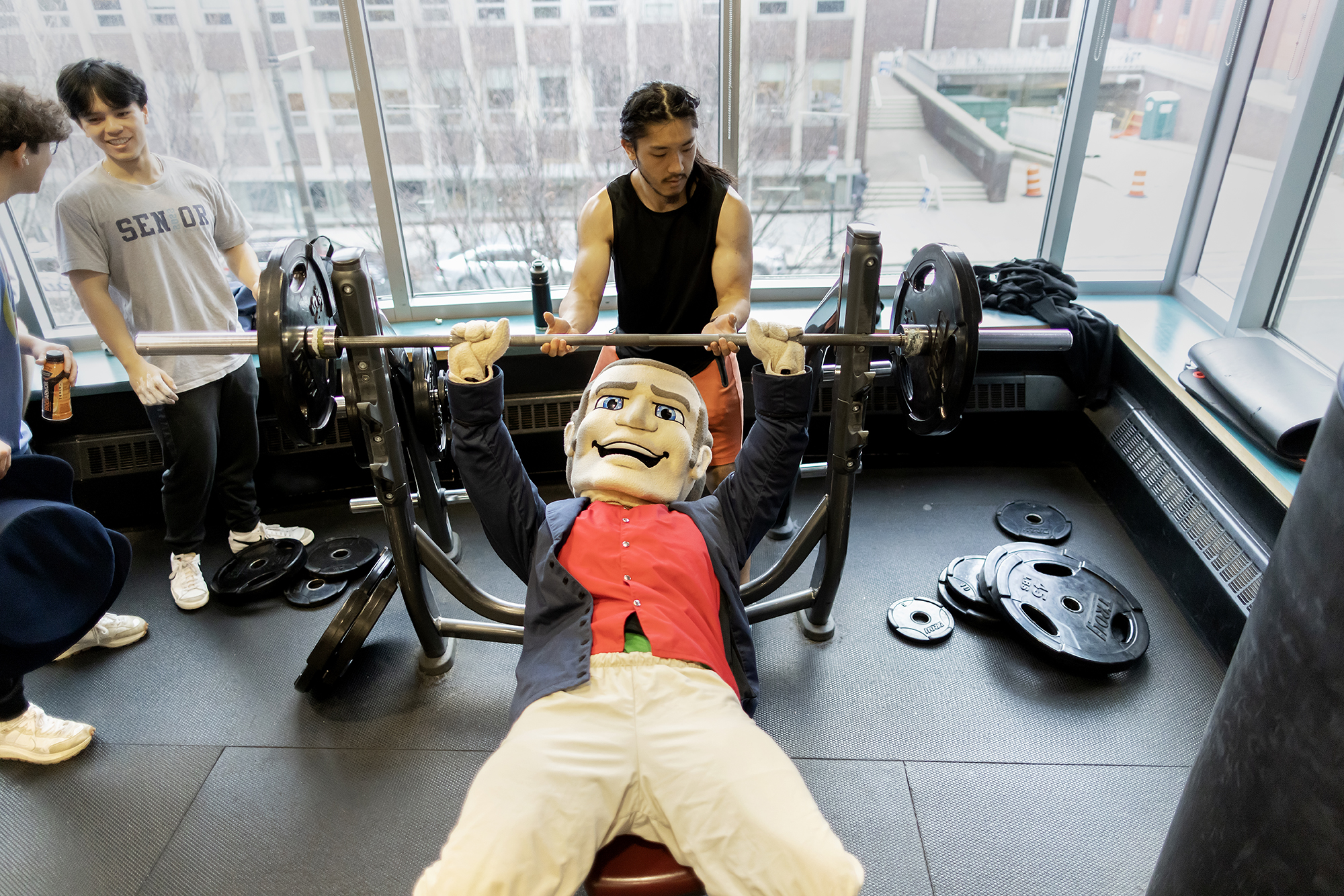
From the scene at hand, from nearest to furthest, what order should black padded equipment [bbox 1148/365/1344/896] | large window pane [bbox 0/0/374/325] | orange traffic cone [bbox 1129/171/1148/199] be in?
black padded equipment [bbox 1148/365/1344/896] → large window pane [bbox 0/0/374/325] → orange traffic cone [bbox 1129/171/1148/199]

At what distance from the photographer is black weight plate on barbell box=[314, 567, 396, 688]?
93.1 inches

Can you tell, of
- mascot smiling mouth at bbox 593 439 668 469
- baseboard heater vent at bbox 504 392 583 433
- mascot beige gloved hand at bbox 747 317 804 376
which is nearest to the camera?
mascot beige gloved hand at bbox 747 317 804 376

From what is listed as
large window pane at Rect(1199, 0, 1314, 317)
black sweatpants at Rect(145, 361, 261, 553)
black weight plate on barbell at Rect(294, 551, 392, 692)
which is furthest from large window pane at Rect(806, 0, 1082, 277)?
black weight plate on barbell at Rect(294, 551, 392, 692)

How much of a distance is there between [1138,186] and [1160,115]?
11.3 inches

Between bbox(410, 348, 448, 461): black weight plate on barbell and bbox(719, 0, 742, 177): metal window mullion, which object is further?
bbox(719, 0, 742, 177): metal window mullion

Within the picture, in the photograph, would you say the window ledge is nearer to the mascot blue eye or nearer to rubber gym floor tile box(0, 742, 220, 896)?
the mascot blue eye

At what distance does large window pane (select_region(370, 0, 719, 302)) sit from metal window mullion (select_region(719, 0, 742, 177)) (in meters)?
0.04

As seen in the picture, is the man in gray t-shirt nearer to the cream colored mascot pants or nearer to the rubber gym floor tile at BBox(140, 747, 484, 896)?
the rubber gym floor tile at BBox(140, 747, 484, 896)

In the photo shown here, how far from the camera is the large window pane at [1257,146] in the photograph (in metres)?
3.04

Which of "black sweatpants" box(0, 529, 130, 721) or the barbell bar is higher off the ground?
the barbell bar

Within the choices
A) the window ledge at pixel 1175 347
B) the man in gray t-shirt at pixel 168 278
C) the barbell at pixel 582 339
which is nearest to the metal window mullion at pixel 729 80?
the barbell at pixel 582 339

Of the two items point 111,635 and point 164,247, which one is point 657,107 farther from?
point 111,635

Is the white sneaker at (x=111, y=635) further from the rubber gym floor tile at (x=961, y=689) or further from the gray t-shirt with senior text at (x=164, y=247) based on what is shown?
the rubber gym floor tile at (x=961, y=689)

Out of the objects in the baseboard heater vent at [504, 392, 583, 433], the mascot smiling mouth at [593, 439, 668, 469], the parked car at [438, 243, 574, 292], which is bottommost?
the baseboard heater vent at [504, 392, 583, 433]
